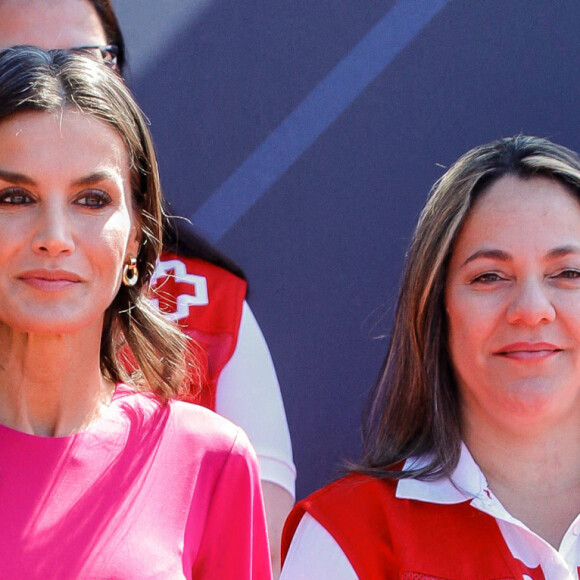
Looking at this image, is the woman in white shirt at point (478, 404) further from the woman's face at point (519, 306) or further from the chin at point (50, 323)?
the chin at point (50, 323)

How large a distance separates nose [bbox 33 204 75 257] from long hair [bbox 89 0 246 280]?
70cm

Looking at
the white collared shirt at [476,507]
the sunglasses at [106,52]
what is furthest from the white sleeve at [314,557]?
the sunglasses at [106,52]

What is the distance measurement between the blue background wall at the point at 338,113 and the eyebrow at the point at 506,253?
0.76 meters

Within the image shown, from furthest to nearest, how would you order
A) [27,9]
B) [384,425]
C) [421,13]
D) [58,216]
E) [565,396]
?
1. [421,13]
2. [27,9]
3. [384,425]
4. [565,396]
5. [58,216]

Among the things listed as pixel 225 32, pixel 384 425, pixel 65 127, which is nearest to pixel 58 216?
pixel 65 127

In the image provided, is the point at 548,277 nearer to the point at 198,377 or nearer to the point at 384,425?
the point at 384,425

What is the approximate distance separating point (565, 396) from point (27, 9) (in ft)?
4.33

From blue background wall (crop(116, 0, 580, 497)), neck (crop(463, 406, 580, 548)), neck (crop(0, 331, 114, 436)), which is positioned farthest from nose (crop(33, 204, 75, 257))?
blue background wall (crop(116, 0, 580, 497))

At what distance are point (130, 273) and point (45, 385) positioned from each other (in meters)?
0.24

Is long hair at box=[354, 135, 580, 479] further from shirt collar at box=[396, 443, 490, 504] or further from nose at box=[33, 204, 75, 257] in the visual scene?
nose at box=[33, 204, 75, 257]

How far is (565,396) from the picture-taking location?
6.04 ft

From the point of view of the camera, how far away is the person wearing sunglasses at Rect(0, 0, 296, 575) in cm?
219

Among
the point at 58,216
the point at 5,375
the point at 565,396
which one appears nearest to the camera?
the point at 58,216

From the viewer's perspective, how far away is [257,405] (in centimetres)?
220
